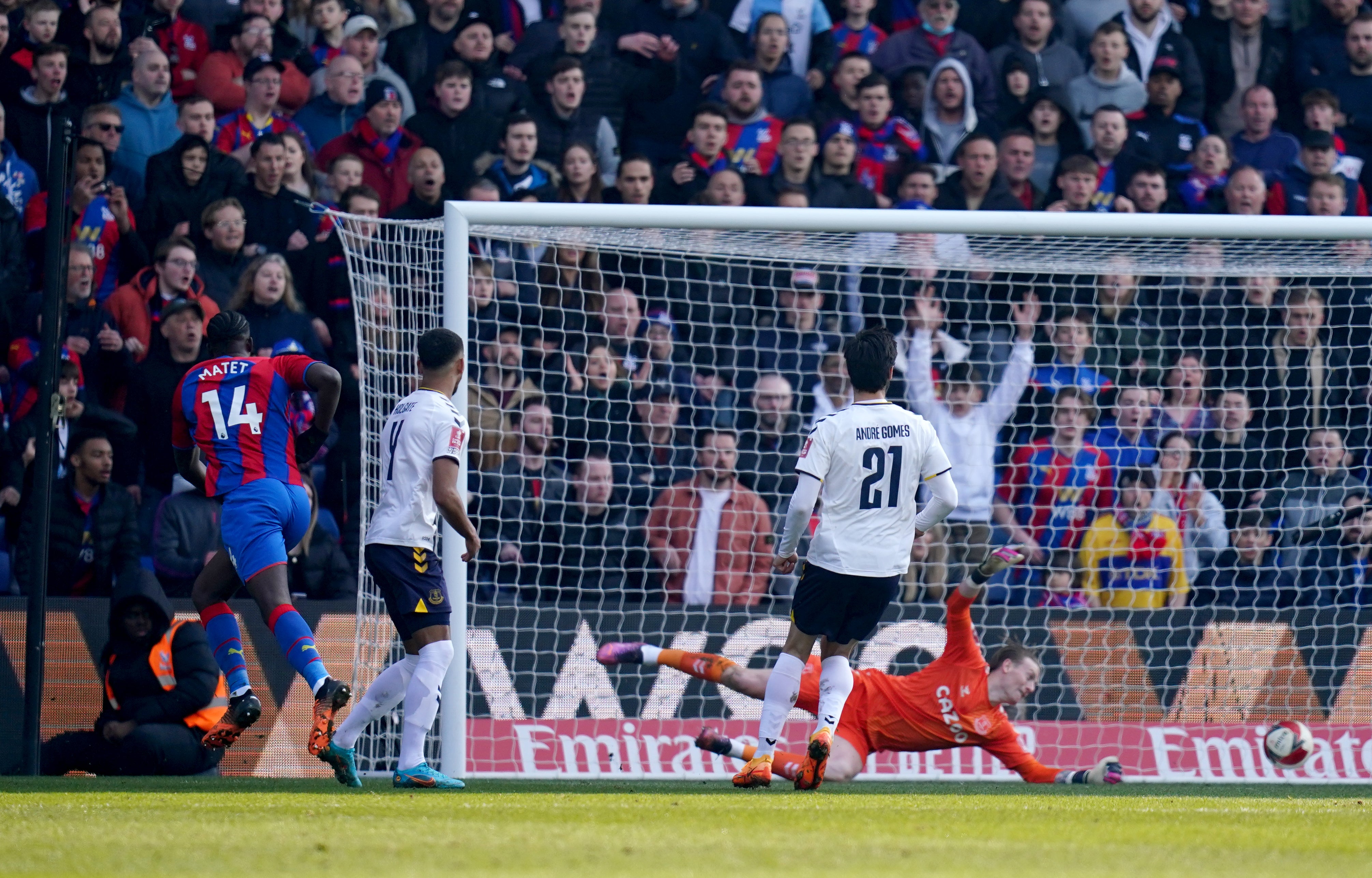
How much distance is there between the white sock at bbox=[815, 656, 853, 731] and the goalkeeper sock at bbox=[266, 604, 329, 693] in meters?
1.98

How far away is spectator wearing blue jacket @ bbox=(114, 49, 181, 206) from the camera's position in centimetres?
982

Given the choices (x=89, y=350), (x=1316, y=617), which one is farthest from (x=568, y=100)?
(x=1316, y=617)

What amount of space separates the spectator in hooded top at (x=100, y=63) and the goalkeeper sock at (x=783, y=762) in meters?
5.81

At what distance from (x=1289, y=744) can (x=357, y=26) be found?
23.5ft

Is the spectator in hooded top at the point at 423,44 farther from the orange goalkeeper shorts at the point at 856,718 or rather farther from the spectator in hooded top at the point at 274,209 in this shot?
the orange goalkeeper shorts at the point at 856,718

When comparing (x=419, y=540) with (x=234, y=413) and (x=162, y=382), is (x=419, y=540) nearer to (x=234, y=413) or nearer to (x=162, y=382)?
(x=234, y=413)

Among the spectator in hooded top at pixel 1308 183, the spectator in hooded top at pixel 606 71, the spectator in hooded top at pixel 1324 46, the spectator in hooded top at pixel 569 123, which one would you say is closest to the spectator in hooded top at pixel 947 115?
the spectator in hooded top at pixel 606 71

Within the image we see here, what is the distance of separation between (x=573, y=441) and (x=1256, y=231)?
12.6ft

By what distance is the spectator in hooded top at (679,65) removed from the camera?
11.2 m

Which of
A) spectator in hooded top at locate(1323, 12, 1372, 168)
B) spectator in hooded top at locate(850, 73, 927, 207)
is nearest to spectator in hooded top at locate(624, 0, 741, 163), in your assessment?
spectator in hooded top at locate(850, 73, 927, 207)

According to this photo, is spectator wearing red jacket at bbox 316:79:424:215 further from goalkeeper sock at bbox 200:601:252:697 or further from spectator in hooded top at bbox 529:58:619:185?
goalkeeper sock at bbox 200:601:252:697

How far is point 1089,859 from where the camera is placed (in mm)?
4117

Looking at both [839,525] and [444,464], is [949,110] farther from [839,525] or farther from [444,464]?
[444,464]

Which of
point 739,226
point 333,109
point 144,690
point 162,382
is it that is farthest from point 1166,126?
point 144,690
